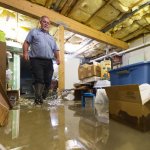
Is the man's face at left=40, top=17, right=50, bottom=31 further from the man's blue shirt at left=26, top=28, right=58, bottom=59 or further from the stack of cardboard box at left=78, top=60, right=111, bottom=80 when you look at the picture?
the stack of cardboard box at left=78, top=60, right=111, bottom=80

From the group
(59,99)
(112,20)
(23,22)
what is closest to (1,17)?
(23,22)

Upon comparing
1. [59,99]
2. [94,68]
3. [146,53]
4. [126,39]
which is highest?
[126,39]

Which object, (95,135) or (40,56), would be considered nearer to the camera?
(95,135)

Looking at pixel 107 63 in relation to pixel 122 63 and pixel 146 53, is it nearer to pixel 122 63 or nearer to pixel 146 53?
pixel 146 53

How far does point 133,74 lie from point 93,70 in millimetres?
2288

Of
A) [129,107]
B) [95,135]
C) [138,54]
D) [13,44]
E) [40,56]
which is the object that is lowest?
[95,135]

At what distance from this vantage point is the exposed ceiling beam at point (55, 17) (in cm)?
291

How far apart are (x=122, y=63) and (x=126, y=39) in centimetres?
87

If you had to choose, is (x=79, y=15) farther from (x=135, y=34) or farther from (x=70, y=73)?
(x=70, y=73)

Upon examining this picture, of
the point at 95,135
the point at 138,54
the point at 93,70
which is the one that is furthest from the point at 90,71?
the point at 95,135

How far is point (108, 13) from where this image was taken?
367 centimetres

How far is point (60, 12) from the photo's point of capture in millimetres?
3568

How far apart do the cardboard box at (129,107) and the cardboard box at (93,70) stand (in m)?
2.15

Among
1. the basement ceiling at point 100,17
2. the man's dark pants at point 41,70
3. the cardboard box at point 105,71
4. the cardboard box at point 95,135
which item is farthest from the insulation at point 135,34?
the cardboard box at point 95,135
